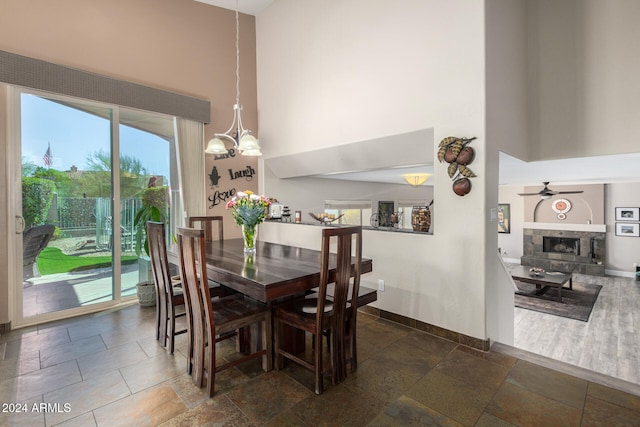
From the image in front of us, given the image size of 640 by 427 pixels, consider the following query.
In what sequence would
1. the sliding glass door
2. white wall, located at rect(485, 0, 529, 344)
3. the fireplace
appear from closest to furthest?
white wall, located at rect(485, 0, 529, 344) < the sliding glass door < the fireplace

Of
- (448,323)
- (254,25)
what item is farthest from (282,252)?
(254,25)

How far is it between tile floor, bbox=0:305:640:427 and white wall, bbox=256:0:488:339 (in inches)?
19.0

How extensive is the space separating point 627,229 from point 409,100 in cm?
872

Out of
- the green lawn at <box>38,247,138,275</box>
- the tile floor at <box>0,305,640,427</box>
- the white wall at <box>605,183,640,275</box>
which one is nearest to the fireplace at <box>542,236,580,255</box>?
the white wall at <box>605,183,640,275</box>

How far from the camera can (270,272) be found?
6.82ft

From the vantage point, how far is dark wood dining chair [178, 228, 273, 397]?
1944 mm

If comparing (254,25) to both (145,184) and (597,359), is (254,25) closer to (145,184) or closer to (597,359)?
(145,184)

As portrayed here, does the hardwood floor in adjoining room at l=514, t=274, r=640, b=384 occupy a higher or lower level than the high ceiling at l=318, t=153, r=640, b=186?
lower

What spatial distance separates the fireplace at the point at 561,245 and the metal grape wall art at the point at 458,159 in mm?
8359

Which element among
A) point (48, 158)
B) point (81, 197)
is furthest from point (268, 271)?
point (48, 158)

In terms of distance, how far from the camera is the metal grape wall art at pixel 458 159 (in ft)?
8.41

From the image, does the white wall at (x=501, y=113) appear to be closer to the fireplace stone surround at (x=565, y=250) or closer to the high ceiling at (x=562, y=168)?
the high ceiling at (x=562, y=168)

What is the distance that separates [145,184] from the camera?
12.8 feet

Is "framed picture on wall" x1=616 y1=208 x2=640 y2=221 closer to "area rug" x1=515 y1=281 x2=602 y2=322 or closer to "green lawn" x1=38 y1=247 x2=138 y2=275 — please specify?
"area rug" x1=515 y1=281 x2=602 y2=322
